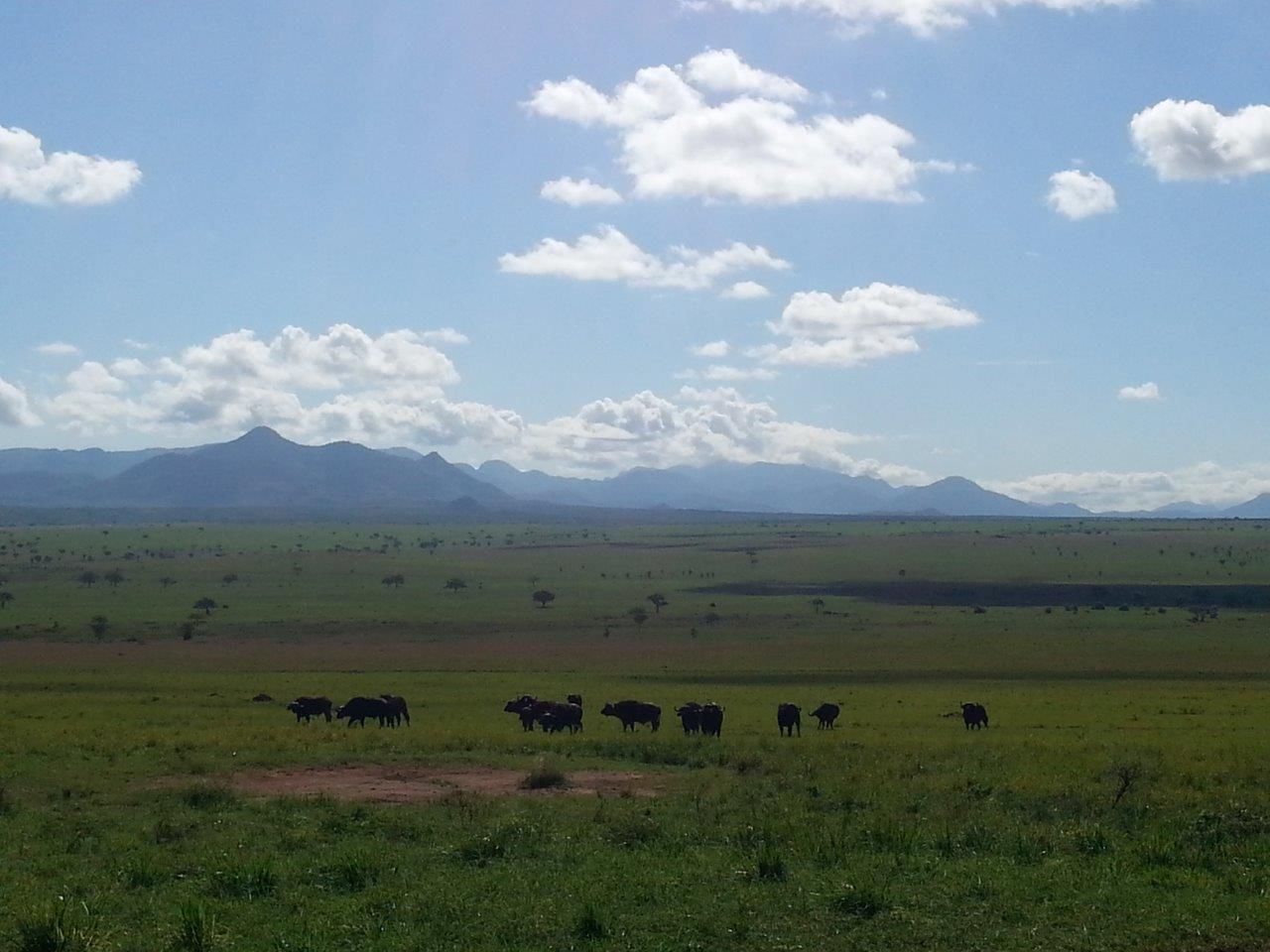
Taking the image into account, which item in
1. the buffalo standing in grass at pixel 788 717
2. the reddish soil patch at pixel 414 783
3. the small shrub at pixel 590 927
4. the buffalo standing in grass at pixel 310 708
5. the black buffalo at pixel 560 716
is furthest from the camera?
the buffalo standing in grass at pixel 310 708

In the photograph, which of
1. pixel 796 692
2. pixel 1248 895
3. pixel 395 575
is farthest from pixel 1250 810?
pixel 395 575

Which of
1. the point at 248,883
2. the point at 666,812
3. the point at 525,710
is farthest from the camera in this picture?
the point at 525,710

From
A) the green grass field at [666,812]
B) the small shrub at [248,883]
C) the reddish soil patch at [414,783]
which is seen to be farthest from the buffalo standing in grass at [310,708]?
the small shrub at [248,883]

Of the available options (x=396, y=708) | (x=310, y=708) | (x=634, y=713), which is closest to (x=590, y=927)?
(x=634, y=713)

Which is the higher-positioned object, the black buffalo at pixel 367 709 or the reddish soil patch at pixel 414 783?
the reddish soil patch at pixel 414 783

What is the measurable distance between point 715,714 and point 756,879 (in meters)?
21.5

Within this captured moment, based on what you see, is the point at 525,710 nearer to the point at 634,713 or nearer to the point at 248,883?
the point at 634,713

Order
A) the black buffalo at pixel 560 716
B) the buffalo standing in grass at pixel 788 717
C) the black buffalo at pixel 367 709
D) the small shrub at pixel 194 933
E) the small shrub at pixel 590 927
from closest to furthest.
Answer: the small shrub at pixel 194 933, the small shrub at pixel 590 927, the buffalo standing in grass at pixel 788 717, the black buffalo at pixel 560 716, the black buffalo at pixel 367 709

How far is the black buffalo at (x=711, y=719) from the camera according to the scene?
36156 mm

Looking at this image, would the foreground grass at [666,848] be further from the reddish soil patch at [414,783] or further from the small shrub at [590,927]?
the reddish soil patch at [414,783]

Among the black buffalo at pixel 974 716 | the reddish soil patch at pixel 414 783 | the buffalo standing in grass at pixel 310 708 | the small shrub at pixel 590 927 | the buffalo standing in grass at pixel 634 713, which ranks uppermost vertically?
the small shrub at pixel 590 927

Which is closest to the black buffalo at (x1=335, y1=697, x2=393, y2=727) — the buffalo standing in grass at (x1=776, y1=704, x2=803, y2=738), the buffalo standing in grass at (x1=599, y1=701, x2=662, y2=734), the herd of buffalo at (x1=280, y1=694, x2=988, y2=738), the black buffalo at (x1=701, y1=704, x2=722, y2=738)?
the herd of buffalo at (x1=280, y1=694, x2=988, y2=738)

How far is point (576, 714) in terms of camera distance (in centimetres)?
3816

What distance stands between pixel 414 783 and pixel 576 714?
14.6m
